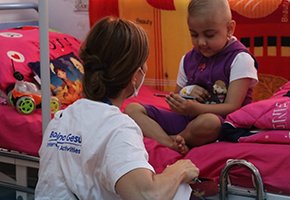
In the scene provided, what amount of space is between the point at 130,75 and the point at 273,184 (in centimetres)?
55

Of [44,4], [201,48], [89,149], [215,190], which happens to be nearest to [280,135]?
[215,190]

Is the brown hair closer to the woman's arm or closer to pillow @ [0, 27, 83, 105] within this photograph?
the woman's arm

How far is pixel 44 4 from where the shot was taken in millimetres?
Result: 1880

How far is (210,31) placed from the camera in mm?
1995

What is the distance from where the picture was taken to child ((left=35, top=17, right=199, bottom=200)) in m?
1.21

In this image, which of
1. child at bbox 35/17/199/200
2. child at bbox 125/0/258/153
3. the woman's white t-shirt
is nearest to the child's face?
child at bbox 125/0/258/153

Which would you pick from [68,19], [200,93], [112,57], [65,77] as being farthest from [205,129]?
[68,19]

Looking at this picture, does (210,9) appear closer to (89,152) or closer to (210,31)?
(210,31)

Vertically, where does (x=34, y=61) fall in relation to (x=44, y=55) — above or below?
below

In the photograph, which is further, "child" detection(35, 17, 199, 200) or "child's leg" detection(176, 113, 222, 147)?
"child's leg" detection(176, 113, 222, 147)

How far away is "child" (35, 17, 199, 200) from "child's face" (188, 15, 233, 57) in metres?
0.64

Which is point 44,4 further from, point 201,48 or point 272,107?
point 272,107

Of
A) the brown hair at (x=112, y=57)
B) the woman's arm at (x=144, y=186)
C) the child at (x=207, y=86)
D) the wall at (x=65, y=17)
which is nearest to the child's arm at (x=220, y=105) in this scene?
the child at (x=207, y=86)

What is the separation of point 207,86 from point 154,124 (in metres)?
0.26
